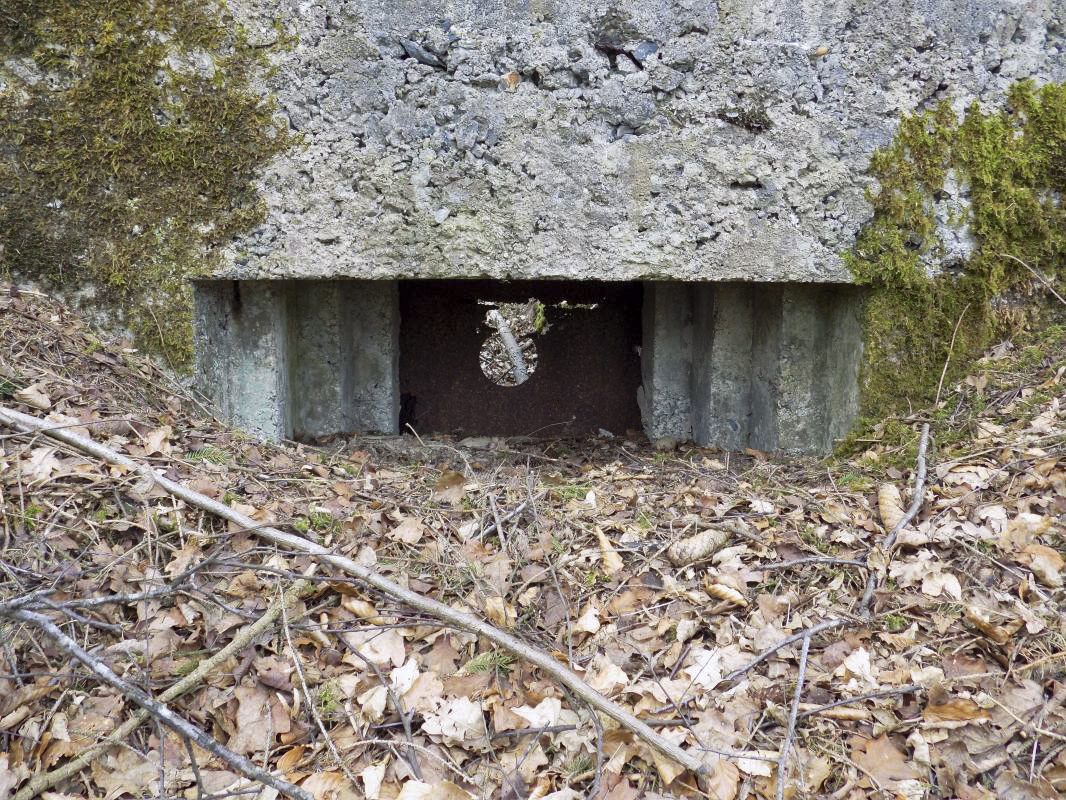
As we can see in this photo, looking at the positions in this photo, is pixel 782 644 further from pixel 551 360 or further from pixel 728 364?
pixel 551 360

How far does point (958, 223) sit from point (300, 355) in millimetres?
3148

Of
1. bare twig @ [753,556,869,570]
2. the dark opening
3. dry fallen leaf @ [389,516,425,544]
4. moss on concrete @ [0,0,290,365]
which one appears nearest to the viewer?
bare twig @ [753,556,869,570]

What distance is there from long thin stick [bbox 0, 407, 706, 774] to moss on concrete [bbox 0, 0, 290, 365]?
86 centimetres

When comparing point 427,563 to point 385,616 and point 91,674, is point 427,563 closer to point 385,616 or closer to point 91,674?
point 385,616

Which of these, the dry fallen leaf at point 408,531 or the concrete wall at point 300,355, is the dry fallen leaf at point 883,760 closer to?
the dry fallen leaf at point 408,531

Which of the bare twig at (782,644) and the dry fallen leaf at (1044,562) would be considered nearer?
the bare twig at (782,644)

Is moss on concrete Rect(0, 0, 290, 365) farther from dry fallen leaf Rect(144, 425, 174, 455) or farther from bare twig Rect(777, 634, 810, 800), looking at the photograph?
bare twig Rect(777, 634, 810, 800)

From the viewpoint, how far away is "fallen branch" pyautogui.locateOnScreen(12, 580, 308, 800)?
1.47 m

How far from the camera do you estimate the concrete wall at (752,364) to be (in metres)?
3.35

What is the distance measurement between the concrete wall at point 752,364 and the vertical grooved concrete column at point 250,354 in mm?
2246

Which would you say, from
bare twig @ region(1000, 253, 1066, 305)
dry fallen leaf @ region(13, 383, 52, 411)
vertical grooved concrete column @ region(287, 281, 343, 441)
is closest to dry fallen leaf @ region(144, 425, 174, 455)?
dry fallen leaf @ region(13, 383, 52, 411)

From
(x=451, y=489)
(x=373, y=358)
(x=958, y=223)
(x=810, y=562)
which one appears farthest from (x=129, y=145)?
(x=958, y=223)

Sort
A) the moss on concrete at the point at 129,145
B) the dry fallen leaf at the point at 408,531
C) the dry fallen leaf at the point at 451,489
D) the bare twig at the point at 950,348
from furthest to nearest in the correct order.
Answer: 1. the bare twig at the point at 950,348
2. the moss on concrete at the point at 129,145
3. the dry fallen leaf at the point at 451,489
4. the dry fallen leaf at the point at 408,531

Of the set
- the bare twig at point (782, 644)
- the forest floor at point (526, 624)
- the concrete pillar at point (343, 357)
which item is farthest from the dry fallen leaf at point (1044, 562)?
the concrete pillar at point (343, 357)
